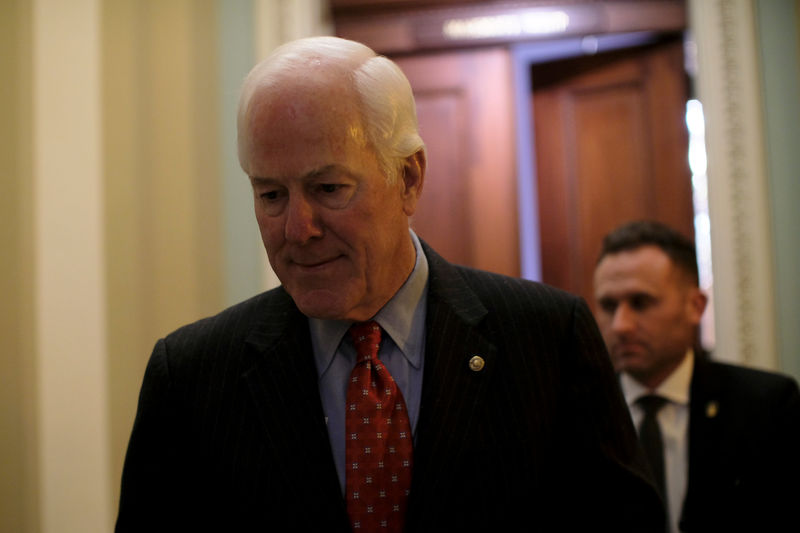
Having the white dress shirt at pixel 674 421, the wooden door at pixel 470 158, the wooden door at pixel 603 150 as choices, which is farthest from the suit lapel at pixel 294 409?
the wooden door at pixel 603 150

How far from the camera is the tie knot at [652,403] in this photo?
7.21ft

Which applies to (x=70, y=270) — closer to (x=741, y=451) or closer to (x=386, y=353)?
(x=386, y=353)

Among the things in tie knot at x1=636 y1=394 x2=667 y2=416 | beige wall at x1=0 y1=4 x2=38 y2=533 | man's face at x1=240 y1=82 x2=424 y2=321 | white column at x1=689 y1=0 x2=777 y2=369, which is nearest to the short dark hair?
tie knot at x1=636 y1=394 x2=667 y2=416

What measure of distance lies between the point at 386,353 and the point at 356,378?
0.07 m

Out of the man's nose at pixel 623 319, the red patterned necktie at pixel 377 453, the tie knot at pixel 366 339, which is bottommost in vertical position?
the red patterned necktie at pixel 377 453

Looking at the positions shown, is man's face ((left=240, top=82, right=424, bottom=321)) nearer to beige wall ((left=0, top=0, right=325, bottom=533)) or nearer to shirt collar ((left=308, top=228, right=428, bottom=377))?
shirt collar ((left=308, top=228, right=428, bottom=377))

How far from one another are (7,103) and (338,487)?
2628 millimetres

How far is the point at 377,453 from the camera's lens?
119 cm

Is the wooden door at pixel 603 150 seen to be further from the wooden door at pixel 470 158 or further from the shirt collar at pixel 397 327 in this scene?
the shirt collar at pixel 397 327

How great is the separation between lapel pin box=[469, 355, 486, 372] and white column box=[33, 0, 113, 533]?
7.38 ft

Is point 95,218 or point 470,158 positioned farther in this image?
point 470,158

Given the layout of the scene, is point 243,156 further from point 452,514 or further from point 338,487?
point 452,514

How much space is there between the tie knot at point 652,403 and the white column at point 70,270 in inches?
82.4

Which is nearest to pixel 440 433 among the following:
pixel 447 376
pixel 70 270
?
pixel 447 376
